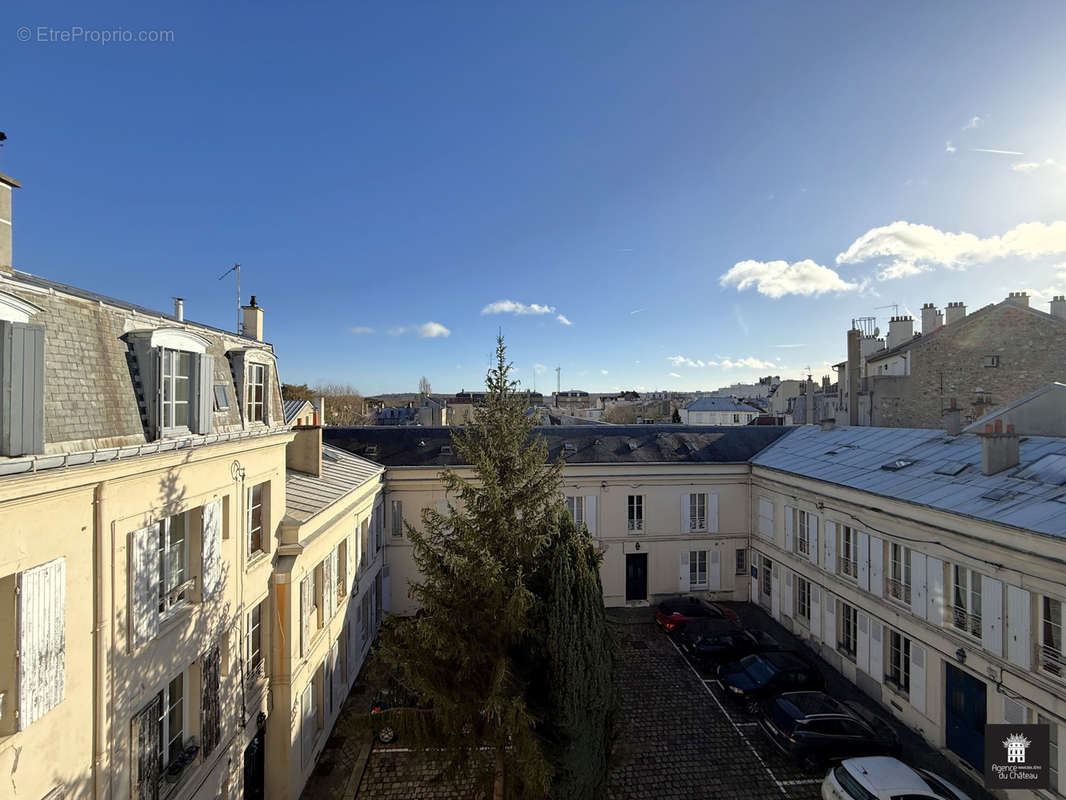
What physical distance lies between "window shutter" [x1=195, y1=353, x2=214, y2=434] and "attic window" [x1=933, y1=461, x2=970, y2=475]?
17.4 m

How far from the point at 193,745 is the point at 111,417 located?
5.15m

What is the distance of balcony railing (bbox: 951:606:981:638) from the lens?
437 inches

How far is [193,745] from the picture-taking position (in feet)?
24.3

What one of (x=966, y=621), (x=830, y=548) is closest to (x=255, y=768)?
(x=966, y=621)

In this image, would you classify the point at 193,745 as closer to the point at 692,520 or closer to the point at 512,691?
the point at 512,691

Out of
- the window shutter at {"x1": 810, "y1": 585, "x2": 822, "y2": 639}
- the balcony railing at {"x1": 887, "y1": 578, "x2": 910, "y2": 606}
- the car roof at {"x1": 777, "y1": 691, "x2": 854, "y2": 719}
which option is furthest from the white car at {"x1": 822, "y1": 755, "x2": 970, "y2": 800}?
the window shutter at {"x1": 810, "y1": 585, "x2": 822, "y2": 639}

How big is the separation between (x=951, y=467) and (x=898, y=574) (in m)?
3.30

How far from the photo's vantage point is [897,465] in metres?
15.2

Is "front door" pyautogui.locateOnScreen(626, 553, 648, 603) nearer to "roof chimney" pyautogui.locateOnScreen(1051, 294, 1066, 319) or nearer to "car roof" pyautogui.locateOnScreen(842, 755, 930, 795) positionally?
"car roof" pyautogui.locateOnScreen(842, 755, 930, 795)

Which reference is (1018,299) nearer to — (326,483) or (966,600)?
(966,600)

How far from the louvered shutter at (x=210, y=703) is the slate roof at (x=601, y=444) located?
12.5 meters

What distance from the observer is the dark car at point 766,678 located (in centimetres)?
1383

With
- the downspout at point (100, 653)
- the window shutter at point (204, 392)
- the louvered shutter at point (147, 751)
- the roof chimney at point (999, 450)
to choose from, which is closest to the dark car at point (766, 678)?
the roof chimney at point (999, 450)

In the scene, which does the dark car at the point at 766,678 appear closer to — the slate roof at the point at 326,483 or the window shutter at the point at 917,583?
the window shutter at the point at 917,583
